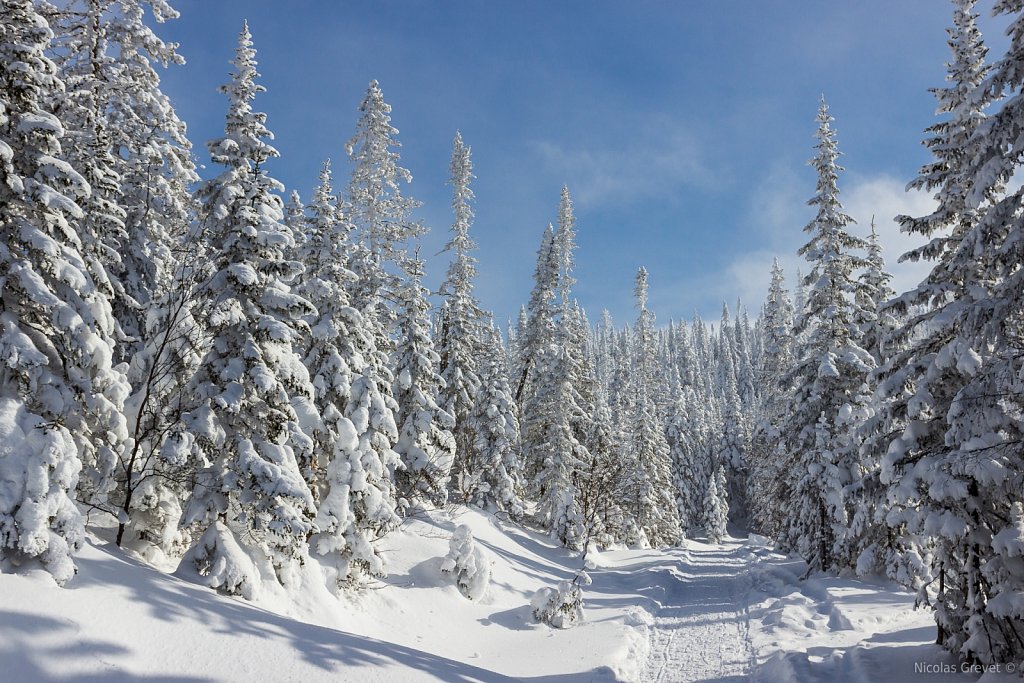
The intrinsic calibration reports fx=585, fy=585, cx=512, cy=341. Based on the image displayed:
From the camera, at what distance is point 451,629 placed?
15.4m

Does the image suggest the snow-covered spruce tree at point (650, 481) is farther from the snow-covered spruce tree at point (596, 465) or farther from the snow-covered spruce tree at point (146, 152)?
the snow-covered spruce tree at point (146, 152)

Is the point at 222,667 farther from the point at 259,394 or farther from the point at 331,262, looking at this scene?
the point at 331,262

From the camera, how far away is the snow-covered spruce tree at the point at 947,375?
387 inches

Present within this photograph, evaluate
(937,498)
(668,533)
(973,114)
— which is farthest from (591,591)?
(668,533)

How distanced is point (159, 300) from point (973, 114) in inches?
744

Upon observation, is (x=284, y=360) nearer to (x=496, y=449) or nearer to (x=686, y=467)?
(x=496, y=449)

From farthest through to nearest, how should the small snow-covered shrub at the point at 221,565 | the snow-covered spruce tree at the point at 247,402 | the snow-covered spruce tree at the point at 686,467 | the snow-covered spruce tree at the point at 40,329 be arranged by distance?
the snow-covered spruce tree at the point at 686,467, the snow-covered spruce tree at the point at 247,402, the small snow-covered shrub at the point at 221,565, the snow-covered spruce tree at the point at 40,329

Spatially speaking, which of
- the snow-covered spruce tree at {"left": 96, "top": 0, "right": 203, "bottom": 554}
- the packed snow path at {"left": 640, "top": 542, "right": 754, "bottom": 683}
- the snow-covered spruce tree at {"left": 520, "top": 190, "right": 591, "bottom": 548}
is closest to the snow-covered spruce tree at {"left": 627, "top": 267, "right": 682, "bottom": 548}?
the snow-covered spruce tree at {"left": 520, "top": 190, "right": 591, "bottom": 548}

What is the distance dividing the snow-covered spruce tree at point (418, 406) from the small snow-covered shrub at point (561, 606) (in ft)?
23.8

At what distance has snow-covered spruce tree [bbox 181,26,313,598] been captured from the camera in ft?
35.3

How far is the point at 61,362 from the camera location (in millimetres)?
9312

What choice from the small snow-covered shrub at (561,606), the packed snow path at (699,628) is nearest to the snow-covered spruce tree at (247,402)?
the small snow-covered shrub at (561,606)

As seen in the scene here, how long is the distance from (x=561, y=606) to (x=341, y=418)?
834cm

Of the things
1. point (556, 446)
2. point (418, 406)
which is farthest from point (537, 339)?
point (418, 406)
